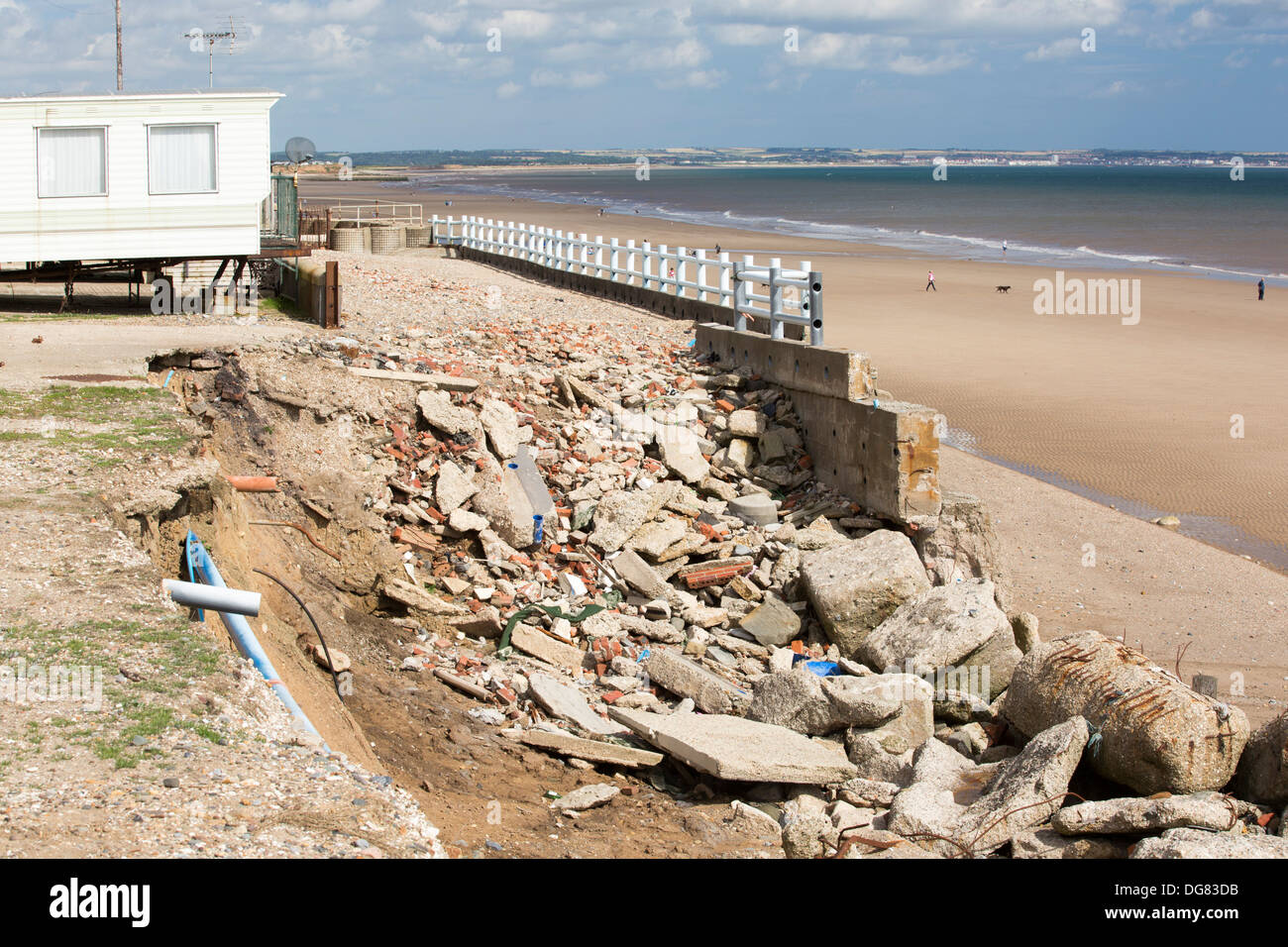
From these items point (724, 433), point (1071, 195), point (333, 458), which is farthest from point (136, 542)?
point (1071, 195)

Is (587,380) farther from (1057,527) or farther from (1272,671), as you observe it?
(1272,671)

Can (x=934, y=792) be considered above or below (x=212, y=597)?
below

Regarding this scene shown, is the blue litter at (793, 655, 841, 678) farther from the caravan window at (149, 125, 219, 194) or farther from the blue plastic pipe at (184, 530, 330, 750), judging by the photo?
the caravan window at (149, 125, 219, 194)

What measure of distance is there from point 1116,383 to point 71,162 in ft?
57.5

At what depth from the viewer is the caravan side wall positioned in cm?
1683

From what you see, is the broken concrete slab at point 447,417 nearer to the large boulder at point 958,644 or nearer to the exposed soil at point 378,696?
the exposed soil at point 378,696

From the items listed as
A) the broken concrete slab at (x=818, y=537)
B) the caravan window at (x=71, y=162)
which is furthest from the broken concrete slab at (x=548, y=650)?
the caravan window at (x=71, y=162)

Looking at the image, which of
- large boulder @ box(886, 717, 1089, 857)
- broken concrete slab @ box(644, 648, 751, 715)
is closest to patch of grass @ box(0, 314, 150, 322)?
broken concrete slab @ box(644, 648, 751, 715)

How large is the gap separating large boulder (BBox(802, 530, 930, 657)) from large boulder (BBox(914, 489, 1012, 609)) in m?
1.15

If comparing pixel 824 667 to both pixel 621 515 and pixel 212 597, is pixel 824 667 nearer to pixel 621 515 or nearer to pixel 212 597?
pixel 621 515

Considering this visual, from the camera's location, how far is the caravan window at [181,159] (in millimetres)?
17344

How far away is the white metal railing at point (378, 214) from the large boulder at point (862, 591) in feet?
87.1

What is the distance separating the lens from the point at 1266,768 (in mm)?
6746

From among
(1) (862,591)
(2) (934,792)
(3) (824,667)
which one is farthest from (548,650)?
(2) (934,792)
